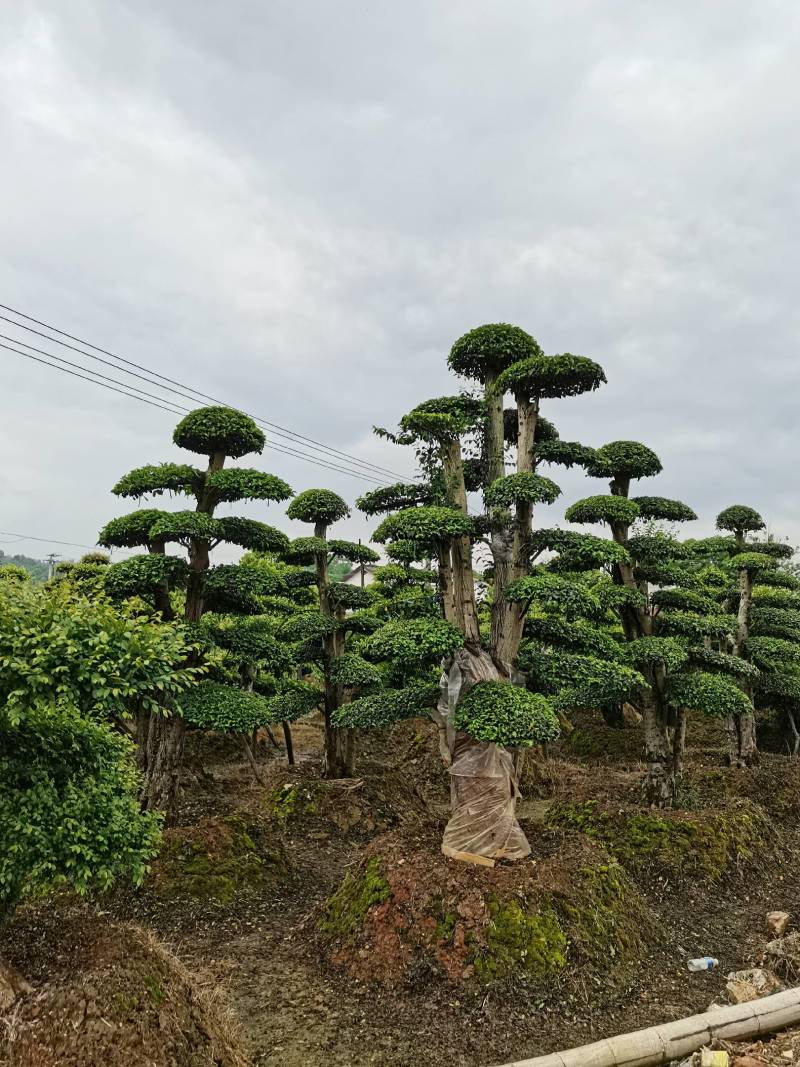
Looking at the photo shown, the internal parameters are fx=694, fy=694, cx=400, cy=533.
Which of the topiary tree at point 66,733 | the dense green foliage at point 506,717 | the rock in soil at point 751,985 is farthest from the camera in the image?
the dense green foliage at point 506,717

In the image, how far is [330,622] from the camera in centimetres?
1327

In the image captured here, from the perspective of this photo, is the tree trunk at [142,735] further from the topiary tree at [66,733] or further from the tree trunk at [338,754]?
the topiary tree at [66,733]

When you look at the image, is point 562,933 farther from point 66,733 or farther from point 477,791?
→ point 66,733

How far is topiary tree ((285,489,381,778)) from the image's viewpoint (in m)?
13.2

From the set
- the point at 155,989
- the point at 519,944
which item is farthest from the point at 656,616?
the point at 155,989

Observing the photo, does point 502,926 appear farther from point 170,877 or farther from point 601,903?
point 170,877

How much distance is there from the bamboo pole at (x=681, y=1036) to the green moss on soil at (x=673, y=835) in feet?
12.4

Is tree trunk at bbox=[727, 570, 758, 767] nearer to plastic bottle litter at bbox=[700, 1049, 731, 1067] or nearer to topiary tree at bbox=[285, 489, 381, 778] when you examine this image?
topiary tree at bbox=[285, 489, 381, 778]

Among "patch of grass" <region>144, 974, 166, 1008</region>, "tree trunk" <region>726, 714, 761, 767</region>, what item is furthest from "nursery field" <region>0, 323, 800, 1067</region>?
"tree trunk" <region>726, 714, 761, 767</region>

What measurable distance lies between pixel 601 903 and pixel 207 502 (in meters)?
7.97

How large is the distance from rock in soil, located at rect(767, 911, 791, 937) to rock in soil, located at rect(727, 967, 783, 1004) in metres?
1.45

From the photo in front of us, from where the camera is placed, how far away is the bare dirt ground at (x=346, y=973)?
597cm

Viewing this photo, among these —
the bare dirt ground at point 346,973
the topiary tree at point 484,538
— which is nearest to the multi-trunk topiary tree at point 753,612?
the bare dirt ground at point 346,973

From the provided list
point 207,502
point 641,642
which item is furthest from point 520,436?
point 207,502
